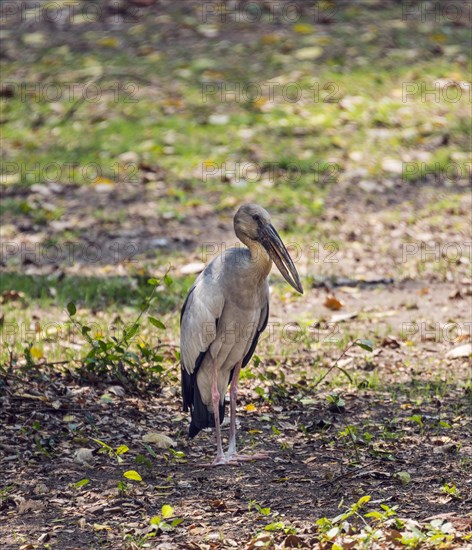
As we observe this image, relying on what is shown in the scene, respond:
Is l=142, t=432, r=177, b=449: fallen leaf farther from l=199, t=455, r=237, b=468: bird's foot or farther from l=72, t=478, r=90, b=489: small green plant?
l=72, t=478, r=90, b=489: small green plant

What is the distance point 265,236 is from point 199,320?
561mm

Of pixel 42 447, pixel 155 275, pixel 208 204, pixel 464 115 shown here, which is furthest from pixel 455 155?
pixel 42 447

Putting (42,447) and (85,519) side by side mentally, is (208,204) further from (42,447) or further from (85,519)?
(85,519)

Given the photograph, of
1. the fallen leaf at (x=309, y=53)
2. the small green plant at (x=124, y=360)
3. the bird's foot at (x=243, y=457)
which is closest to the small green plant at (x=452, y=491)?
the bird's foot at (x=243, y=457)

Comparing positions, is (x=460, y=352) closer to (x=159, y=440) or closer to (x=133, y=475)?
(x=159, y=440)

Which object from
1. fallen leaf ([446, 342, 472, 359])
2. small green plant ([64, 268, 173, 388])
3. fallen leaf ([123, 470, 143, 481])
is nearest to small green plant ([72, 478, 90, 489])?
fallen leaf ([123, 470, 143, 481])

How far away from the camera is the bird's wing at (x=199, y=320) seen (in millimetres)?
5230

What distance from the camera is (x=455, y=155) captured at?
34.1 feet

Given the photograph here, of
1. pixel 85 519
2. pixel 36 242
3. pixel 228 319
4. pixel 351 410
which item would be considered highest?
pixel 228 319

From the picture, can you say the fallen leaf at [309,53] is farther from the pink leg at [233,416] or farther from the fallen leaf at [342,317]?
the pink leg at [233,416]

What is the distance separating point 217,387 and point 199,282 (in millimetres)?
627

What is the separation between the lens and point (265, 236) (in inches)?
205

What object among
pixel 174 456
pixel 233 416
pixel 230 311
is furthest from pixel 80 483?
pixel 230 311

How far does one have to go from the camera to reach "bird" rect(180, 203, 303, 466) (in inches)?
205
